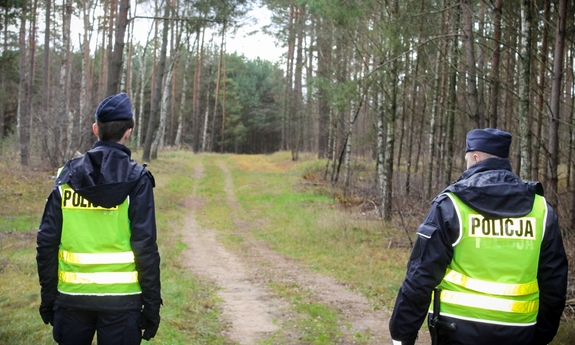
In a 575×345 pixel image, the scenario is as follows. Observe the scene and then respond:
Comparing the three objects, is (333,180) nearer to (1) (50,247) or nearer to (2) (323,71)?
(2) (323,71)

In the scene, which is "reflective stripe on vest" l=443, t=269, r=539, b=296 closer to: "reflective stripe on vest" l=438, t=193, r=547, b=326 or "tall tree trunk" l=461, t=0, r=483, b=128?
"reflective stripe on vest" l=438, t=193, r=547, b=326

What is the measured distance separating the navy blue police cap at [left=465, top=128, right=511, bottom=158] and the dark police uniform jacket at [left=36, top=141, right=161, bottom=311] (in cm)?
210

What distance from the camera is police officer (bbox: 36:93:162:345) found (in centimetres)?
342

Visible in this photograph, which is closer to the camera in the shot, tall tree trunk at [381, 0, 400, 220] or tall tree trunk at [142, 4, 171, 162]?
tall tree trunk at [381, 0, 400, 220]

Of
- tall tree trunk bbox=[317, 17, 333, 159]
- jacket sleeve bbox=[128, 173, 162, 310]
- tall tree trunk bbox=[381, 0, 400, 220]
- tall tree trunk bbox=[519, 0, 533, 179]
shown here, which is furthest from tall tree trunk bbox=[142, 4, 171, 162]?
jacket sleeve bbox=[128, 173, 162, 310]

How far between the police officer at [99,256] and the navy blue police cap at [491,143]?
2107mm

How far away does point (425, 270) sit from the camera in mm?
3334

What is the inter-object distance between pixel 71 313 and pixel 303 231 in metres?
11.4

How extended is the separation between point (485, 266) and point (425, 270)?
0.35 meters

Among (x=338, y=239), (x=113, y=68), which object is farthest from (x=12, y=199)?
(x=338, y=239)

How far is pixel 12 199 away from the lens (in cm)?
1555

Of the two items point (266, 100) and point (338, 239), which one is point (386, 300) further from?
point (266, 100)

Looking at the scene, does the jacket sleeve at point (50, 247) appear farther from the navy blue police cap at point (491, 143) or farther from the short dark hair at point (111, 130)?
the navy blue police cap at point (491, 143)

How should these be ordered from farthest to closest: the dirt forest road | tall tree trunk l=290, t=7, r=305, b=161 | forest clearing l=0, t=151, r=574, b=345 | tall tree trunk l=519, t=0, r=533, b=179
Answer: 1. tall tree trunk l=290, t=7, r=305, b=161
2. tall tree trunk l=519, t=0, r=533, b=179
3. the dirt forest road
4. forest clearing l=0, t=151, r=574, b=345
